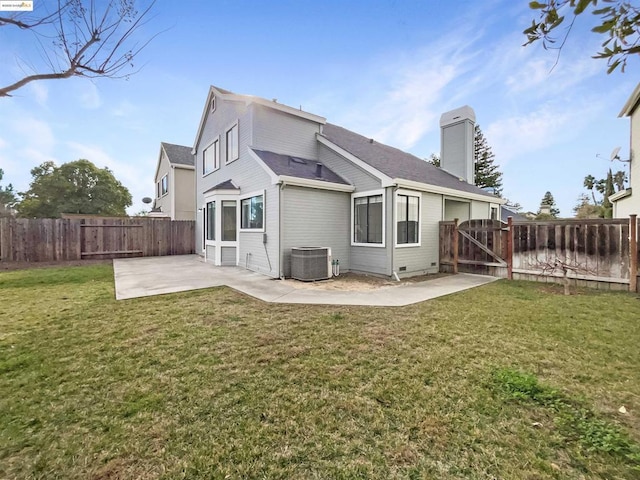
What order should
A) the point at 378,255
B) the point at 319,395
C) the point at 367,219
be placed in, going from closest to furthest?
1. the point at 319,395
2. the point at 378,255
3. the point at 367,219

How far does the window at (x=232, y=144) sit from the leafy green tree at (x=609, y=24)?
11228 mm

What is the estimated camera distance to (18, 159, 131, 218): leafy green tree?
35188 mm

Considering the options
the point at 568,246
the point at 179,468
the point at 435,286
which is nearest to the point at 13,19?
the point at 179,468

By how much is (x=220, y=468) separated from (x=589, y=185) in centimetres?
4445

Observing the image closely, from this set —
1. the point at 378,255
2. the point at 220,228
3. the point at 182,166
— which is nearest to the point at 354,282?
the point at 378,255

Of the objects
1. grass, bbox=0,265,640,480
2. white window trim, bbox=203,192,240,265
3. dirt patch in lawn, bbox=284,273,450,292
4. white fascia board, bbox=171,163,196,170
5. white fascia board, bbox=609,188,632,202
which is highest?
white fascia board, bbox=171,163,196,170

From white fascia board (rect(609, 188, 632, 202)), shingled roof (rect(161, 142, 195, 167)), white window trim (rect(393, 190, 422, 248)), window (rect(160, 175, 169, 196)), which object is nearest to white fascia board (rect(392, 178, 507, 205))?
white window trim (rect(393, 190, 422, 248))

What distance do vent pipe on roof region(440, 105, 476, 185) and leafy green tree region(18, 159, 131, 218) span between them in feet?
130

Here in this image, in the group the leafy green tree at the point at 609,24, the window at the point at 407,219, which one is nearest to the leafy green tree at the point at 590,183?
the window at the point at 407,219

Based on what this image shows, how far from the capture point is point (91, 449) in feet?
6.64

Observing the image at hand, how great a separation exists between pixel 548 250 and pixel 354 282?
549cm

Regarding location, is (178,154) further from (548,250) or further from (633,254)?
(633,254)

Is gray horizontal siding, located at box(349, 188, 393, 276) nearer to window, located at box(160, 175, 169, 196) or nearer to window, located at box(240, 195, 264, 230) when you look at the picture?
window, located at box(240, 195, 264, 230)

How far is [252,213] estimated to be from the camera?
10367 mm
